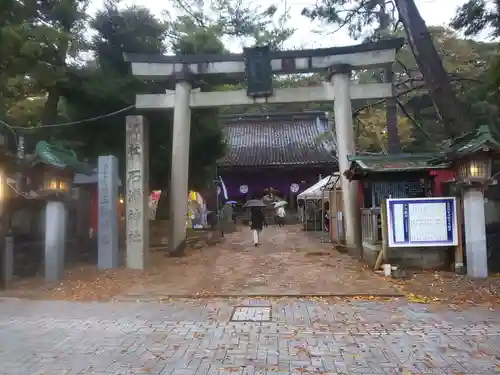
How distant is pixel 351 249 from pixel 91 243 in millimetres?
8207

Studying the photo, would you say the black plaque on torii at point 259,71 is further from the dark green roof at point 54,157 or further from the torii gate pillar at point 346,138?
the dark green roof at point 54,157

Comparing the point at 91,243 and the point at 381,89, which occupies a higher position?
the point at 381,89

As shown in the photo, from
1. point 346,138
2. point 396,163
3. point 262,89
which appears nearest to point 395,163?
point 396,163

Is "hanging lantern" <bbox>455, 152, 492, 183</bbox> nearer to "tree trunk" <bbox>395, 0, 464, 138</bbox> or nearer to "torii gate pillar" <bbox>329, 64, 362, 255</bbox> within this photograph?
"tree trunk" <bbox>395, 0, 464, 138</bbox>

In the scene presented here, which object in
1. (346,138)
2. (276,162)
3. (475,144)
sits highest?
(276,162)

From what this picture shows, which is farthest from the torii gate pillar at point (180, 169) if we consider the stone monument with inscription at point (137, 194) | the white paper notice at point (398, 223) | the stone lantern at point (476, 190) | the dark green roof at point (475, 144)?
the stone lantern at point (476, 190)

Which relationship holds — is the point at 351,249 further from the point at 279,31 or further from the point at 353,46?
the point at 279,31

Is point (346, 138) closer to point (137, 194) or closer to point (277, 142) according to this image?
point (137, 194)

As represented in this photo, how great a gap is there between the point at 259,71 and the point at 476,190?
737cm

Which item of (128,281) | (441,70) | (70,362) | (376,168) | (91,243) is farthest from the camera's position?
(91,243)

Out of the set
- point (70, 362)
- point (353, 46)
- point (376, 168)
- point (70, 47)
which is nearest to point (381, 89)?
point (353, 46)

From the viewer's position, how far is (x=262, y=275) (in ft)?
37.7

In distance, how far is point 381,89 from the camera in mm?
15023

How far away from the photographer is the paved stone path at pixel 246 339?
5363 millimetres
